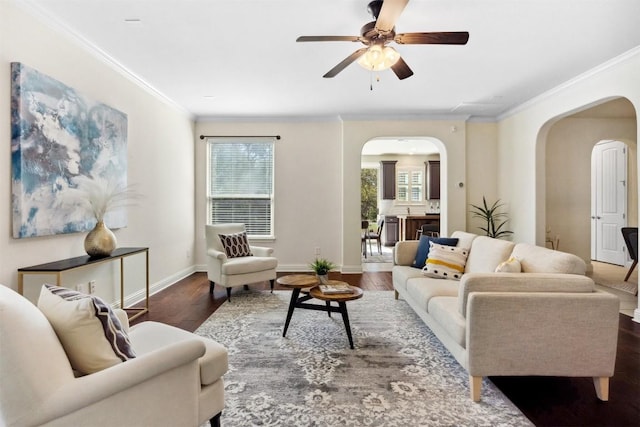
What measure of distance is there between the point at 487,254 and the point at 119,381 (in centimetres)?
297

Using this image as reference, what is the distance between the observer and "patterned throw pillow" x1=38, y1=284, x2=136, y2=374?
1.27 m

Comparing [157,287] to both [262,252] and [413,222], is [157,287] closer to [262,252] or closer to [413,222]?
[262,252]

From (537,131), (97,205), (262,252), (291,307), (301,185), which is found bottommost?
(291,307)

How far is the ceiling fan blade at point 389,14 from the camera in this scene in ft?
6.36

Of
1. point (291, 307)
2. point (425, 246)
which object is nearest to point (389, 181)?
point (425, 246)

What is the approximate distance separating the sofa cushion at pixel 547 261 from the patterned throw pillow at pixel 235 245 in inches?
128

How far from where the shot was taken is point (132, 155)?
3.90m

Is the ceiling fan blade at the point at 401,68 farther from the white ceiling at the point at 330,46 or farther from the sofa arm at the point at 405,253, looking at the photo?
the sofa arm at the point at 405,253

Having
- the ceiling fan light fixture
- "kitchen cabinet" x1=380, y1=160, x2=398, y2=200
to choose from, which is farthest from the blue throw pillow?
"kitchen cabinet" x1=380, y1=160, x2=398, y2=200

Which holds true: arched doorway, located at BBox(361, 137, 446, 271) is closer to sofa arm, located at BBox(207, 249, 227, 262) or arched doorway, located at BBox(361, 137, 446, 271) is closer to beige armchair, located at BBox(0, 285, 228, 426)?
sofa arm, located at BBox(207, 249, 227, 262)

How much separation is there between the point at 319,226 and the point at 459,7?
3872 millimetres

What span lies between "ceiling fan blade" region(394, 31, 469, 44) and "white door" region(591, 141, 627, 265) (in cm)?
600

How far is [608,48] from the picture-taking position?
3.22m

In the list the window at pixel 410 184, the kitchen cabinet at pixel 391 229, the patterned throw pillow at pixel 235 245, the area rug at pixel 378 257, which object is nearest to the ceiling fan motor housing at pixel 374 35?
the patterned throw pillow at pixel 235 245
